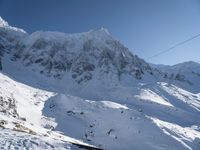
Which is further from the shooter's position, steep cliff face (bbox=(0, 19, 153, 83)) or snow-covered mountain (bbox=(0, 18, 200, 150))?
steep cliff face (bbox=(0, 19, 153, 83))

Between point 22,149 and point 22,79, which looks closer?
point 22,149

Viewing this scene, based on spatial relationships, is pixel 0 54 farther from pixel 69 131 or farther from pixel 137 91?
pixel 69 131

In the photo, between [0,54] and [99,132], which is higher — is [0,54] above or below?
above

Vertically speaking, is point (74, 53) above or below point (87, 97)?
above

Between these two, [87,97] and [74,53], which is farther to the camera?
[74,53]

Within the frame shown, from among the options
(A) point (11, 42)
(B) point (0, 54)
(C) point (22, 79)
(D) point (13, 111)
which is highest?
(A) point (11, 42)

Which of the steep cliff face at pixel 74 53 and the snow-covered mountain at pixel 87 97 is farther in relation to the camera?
the steep cliff face at pixel 74 53

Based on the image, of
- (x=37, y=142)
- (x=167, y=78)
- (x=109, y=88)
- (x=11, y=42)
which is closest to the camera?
(x=37, y=142)

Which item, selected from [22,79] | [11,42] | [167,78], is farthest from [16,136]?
[11,42]
